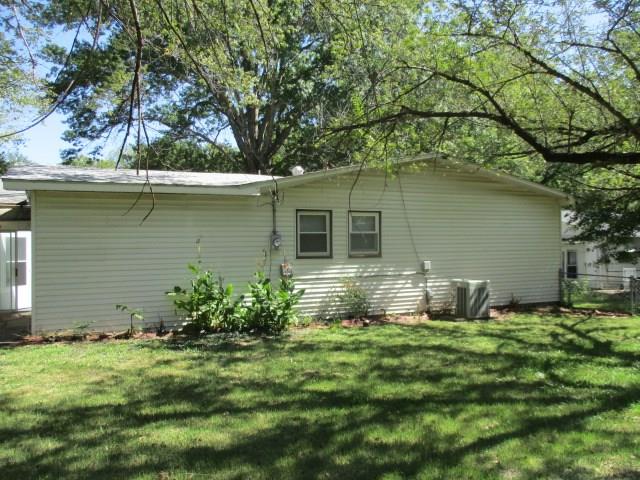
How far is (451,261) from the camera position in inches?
468

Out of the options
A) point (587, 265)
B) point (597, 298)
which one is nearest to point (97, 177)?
point (597, 298)

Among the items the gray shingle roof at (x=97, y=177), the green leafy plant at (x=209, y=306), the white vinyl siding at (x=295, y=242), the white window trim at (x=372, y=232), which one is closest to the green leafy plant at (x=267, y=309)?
the green leafy plant at (x=209, y=306)

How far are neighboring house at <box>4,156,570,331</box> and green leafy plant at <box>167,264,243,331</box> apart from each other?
0.64 metres

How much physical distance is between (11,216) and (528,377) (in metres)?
9.65

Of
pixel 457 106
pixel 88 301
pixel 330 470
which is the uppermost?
pixel 457 106

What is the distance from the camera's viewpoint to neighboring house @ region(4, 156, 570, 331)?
28.0ft

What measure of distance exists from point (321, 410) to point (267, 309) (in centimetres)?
420

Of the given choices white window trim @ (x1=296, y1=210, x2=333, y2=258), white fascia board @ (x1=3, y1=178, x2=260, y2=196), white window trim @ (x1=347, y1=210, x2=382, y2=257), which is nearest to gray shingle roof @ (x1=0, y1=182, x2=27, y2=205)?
white fascia board @ (x1=3, y1=178, x2=260, y2=196)

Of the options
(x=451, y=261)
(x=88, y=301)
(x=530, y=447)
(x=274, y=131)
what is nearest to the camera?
(x=530, y=447)

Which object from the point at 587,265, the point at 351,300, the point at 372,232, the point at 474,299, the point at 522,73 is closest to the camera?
the point at 522,73

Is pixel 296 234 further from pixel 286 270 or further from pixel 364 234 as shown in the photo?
pixel 364 234

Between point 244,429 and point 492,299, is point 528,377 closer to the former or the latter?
point 244,429

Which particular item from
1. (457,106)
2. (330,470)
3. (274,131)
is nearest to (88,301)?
(330,470)

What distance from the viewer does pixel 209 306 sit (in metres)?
8.74
